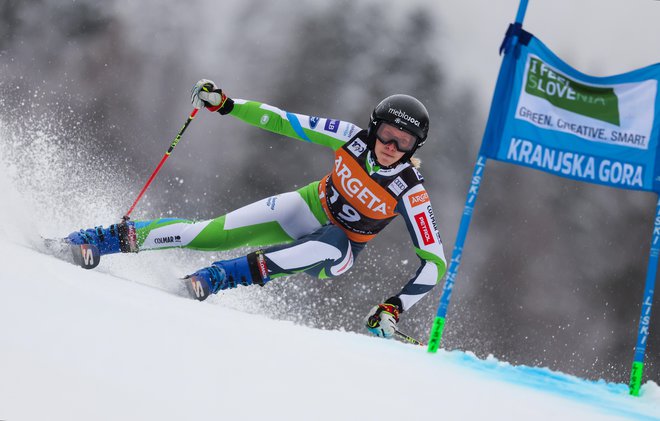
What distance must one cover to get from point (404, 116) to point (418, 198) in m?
0.61

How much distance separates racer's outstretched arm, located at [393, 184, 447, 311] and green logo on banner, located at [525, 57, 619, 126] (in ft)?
3.80

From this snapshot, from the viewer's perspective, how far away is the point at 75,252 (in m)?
4.09

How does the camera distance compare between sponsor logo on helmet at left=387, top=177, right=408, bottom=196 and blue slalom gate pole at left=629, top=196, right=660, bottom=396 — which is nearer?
blue slalom gate pole at left=629, top=196, right=660, bottom=396

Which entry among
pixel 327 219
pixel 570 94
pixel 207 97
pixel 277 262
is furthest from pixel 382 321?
pixel 207 97

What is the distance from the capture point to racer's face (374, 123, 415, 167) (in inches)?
177

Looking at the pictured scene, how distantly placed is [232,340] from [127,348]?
0.49 meters

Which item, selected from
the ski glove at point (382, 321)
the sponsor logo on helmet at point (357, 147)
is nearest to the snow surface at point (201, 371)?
the ski glove at point (382, 321)

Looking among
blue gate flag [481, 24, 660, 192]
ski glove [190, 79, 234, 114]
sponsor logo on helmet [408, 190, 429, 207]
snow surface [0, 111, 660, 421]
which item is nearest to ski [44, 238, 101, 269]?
snow surface [0, 111, 660, 421]

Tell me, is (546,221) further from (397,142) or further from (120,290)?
(120,290)

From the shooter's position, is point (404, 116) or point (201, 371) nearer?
point (201, 371)

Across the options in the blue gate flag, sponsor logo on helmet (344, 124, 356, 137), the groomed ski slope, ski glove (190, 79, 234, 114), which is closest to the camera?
the groomed ski slope

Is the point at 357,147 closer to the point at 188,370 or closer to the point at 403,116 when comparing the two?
the point at 403,116

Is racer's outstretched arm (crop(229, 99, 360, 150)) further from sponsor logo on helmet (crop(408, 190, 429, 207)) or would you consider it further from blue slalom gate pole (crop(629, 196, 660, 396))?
blue slalom gate pole (crop(629, 196, 660, 396))

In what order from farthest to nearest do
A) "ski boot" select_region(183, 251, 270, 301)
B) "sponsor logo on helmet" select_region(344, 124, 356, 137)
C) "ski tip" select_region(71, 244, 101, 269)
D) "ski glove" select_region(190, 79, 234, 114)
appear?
"sponsor logo on helmet" select_region(344, 124, 356, 137), "ski glove" select_region(190, 79, 234, 114), "ski boot" select_region(183, 251, 270, 301), "ski tip" select_region(71, 244, 101, 269)
